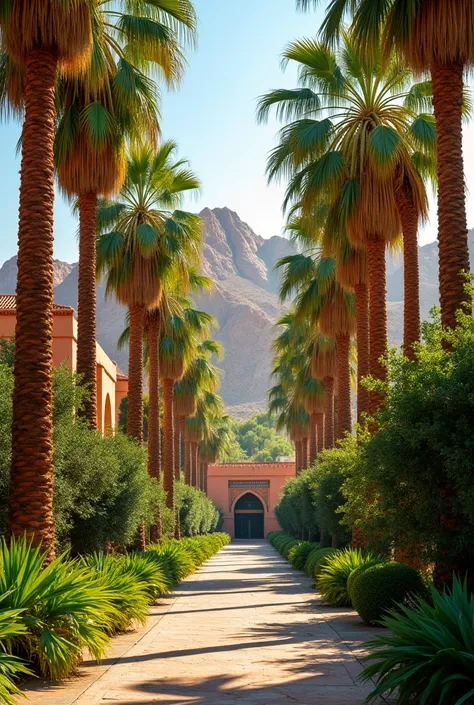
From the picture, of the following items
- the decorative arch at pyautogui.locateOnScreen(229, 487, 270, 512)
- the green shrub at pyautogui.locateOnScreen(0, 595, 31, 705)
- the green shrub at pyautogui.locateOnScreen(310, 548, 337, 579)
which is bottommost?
the decorative arch at pyautogui.locateOnScreen(229, 487, 270, 512)

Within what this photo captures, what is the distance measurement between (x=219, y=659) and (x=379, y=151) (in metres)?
10.4

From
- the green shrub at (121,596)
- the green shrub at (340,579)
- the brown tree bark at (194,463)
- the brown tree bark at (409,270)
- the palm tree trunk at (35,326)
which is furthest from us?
the brown tree bark at (194,463)

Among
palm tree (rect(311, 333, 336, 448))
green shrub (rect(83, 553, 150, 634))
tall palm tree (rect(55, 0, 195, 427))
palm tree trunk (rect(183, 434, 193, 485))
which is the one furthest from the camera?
palm tree trunk (rect(183, 434, 193, 485))

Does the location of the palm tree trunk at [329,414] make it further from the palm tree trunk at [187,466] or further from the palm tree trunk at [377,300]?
the palm tree trunk at [187,466]

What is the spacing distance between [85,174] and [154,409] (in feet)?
34.2

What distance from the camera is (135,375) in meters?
23.3

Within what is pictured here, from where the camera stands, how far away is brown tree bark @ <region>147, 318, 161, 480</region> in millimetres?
26234

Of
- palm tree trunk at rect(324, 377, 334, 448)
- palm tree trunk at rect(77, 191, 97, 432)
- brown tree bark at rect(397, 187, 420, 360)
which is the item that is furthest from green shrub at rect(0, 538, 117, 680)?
palm tree trunk at rect(324, 377, 334, 448)

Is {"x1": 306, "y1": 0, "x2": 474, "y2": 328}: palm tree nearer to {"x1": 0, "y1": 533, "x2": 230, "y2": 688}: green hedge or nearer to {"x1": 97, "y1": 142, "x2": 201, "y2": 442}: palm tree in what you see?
{"x1": 0, "y1": 533, "x2": 230, "y2": 688}: green hedge

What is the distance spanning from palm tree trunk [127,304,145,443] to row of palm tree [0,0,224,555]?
29 millimetres

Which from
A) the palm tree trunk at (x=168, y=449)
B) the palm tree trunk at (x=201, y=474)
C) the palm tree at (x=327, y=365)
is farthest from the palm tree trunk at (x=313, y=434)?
the palm tree trunk at (x=201, y=474)

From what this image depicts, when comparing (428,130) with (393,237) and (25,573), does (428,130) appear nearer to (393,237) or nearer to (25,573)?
(393,237)

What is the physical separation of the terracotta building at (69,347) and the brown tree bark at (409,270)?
910 cm

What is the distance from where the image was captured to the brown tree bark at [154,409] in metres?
26.2
